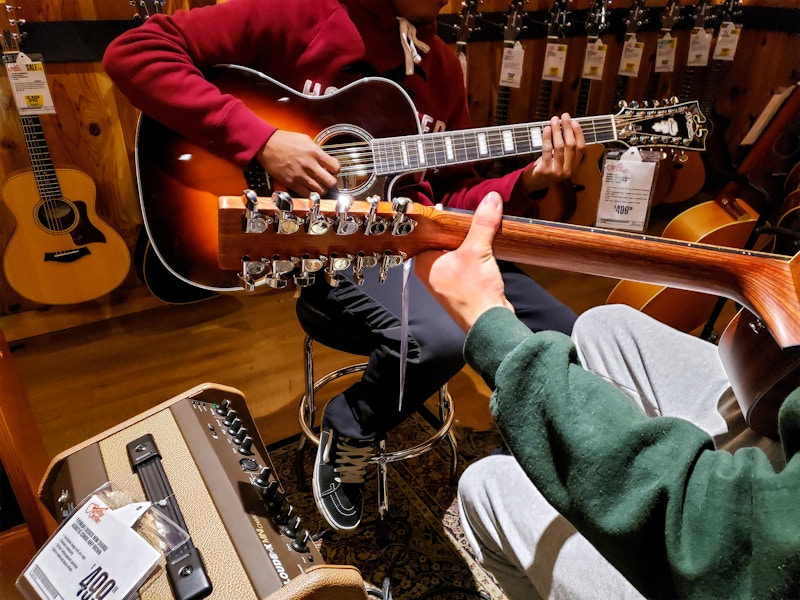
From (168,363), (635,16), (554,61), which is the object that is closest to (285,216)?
(168,363)

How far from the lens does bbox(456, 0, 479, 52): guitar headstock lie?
7.54 ft

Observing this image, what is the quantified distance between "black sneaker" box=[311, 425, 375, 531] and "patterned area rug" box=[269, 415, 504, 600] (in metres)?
0.12

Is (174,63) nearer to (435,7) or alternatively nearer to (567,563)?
(435,7)

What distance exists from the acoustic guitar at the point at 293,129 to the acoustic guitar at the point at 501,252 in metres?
0.46

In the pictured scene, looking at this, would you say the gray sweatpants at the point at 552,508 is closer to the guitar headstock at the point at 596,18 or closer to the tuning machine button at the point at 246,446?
the tuning machine button at the point at 246,446

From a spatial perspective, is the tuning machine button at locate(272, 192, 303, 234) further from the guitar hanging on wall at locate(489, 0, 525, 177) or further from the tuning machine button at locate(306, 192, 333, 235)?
the guitar hanging on wall at locate(489, 0, 525, 177)

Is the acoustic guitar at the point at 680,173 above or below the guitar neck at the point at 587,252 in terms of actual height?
below

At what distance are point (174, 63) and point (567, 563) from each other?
117 centimetres

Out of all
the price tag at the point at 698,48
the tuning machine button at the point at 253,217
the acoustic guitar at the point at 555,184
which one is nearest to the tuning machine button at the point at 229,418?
the tuning machine button at the point at 253,217

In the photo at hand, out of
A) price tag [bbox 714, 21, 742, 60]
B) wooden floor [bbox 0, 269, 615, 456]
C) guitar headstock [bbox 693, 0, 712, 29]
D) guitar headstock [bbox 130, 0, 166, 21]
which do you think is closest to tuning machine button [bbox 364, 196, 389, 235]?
wooden floor [bbox 0, 269, 615, 456]

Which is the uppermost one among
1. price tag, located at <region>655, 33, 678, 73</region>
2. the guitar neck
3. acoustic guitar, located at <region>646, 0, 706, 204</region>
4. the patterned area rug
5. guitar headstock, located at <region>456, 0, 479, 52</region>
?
guitar headstock, located at <region>456, 0, 479, 52</region>

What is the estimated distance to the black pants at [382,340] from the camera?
3.75 feet

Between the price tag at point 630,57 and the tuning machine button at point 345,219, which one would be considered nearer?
the tuning machine button at point 345,219

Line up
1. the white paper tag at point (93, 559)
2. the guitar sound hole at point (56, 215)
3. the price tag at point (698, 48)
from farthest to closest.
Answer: the price tag at point (698, 48) → the guitar sound hole at point (56, 215) → the white paper tag at point (93, 559)
